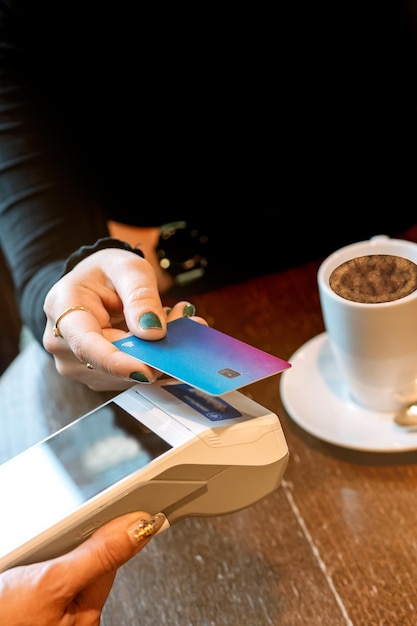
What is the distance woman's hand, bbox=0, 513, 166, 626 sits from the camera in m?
0.29

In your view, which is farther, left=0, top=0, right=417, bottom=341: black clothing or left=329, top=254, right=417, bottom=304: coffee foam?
left=0, top=0, right=417, bottom=341: black clothing

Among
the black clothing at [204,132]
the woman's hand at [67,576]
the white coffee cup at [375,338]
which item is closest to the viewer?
the woman's hand at [67,576]

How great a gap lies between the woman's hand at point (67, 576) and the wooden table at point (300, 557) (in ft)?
0.26

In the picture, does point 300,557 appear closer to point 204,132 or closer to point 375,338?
point 375,338

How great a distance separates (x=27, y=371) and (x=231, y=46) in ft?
1.23

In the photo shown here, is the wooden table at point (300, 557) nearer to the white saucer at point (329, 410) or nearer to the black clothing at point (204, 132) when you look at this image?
the white saucer at point (329, 410)

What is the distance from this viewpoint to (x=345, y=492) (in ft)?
1.35

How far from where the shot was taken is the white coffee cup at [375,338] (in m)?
0.40

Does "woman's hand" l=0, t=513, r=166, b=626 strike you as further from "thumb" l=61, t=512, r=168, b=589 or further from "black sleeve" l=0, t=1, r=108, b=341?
"black sleeve" l=0, t=1, r=108, b=341

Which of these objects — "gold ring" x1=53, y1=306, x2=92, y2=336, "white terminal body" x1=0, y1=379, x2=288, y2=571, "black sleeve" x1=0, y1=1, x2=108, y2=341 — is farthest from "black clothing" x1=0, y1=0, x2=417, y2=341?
"white terminal body" x1=0, y1=379, x2=288, y2=571

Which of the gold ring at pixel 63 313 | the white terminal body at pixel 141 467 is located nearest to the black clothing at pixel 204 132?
the gold ring at pixel 63 313

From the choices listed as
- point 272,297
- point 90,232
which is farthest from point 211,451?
point 90,232

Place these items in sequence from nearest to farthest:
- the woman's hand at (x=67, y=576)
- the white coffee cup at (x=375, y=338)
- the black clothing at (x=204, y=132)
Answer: the woman's hand at (x=67, y=576), the white coffee cup at (x=375, y=338), the black clothing at (x=204, y=132)

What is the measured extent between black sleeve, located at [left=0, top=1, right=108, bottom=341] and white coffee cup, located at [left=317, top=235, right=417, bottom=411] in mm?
279
